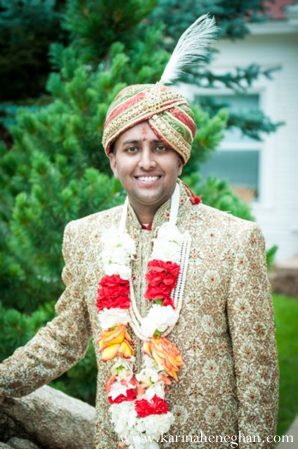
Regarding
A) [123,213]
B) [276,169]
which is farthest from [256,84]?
[123,213]

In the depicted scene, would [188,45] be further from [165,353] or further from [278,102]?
[278,102]

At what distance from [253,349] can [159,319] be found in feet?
1.18

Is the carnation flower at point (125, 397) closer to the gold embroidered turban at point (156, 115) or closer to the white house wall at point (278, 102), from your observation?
the gold embroidered turban at point (156, 115)

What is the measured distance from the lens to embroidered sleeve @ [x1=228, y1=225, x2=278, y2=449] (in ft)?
6.77

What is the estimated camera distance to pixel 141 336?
2.20 m

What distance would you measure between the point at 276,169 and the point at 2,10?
509 centimetres

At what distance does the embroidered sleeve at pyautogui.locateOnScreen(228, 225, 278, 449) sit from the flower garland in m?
0.23

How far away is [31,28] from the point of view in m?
5.32

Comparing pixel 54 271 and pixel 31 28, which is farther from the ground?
pixel 31 28

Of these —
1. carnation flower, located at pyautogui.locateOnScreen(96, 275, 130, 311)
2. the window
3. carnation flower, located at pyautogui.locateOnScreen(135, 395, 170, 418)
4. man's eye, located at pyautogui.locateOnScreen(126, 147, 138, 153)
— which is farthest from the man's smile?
the window

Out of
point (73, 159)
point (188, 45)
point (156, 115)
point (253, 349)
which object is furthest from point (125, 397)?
point (73, 159)

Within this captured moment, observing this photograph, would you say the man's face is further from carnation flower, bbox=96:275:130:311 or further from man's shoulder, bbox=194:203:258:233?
carnation flower, bbox=96:275:130:311

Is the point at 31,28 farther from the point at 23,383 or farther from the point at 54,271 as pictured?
the point at 23,383

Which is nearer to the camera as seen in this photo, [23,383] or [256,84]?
[23,383]
